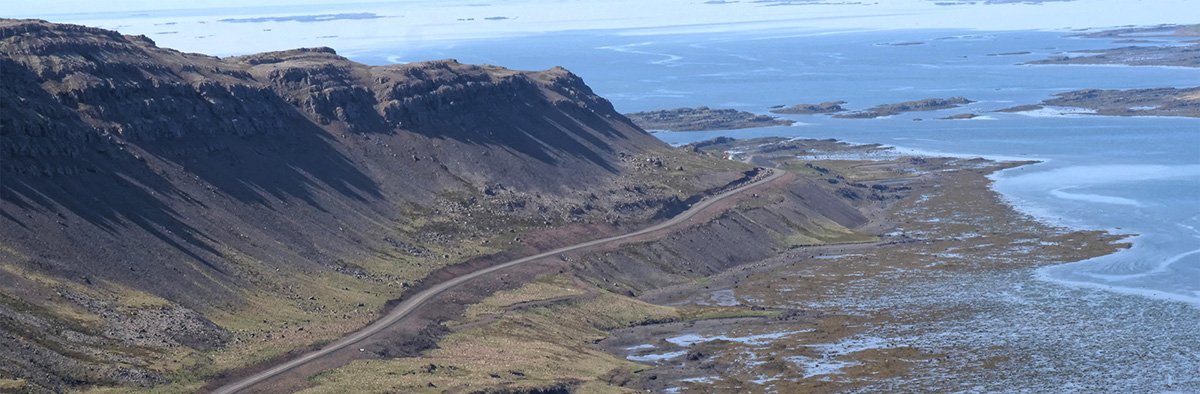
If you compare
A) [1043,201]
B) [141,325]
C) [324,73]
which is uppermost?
[324,73]

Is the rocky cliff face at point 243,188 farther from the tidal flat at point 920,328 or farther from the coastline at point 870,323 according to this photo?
the tidal flat at point 920,328

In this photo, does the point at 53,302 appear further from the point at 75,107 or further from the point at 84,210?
the point at 75,107

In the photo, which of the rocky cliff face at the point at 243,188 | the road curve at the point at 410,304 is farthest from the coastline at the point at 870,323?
the rocky cliff face at the point at 243,188

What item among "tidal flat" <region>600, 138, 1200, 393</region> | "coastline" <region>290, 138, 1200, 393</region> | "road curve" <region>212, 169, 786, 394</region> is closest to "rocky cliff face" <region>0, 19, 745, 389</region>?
"road curve" <region>212, 169, 786, 394</region>

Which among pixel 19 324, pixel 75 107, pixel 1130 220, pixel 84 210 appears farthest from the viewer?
pixel 1130 220

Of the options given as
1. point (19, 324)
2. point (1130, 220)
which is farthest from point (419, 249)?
point (1130, 220)

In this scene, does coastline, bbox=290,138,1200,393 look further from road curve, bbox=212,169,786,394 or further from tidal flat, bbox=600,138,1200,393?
road curve, bbox=212,169,786,394

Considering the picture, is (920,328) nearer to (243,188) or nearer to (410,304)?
(410,304)
